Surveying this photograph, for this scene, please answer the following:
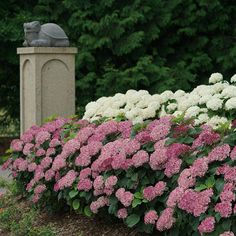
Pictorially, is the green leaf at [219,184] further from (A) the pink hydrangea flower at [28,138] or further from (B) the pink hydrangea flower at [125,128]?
(A) the pink hydrangea flower at [28,138]

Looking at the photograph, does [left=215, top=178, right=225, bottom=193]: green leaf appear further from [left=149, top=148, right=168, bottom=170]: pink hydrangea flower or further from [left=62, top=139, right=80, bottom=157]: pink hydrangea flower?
[left=62, top=139, right=80, bottom=157]: pink hydrangea flower

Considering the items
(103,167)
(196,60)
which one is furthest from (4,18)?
(103,167)

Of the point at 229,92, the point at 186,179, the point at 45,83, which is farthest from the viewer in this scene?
the point at 45,83

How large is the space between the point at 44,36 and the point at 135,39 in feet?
12.5

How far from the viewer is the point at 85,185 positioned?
192 inches

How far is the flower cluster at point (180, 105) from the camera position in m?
5.64

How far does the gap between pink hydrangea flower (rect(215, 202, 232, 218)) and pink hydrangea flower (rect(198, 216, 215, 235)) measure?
0.07 meters

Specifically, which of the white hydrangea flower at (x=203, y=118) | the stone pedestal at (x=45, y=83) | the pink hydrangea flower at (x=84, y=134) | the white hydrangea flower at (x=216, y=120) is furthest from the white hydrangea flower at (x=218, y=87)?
the stone pedestal at (x=45, y=83)

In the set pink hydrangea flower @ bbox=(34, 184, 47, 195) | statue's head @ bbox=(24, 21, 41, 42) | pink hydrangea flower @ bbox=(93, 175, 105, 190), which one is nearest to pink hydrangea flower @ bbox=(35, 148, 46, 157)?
pink hydrangea flower @ bbox=(34, 184, 47, 195)

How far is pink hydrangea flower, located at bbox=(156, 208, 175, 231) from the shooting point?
13.0 feet

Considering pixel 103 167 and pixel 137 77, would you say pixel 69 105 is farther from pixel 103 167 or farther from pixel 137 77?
pixel 103 167

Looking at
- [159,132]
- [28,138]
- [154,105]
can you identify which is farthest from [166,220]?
[28,138]

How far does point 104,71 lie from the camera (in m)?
12.8

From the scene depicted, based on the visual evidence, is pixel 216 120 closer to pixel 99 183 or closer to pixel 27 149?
pixel 99 183
